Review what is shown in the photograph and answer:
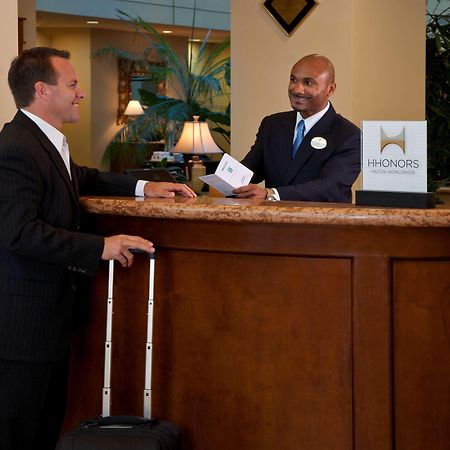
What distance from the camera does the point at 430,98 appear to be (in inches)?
303

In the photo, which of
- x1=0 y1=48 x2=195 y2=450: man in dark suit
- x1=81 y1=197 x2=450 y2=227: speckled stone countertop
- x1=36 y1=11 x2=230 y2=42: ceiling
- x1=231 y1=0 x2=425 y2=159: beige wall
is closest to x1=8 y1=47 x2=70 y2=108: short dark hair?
x1=0 y1=48 x2=195 y2=450: man in dark suit

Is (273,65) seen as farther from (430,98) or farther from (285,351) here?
(285,351)

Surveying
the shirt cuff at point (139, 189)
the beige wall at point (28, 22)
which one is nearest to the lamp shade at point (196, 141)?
the beige wall at point (28, 22)

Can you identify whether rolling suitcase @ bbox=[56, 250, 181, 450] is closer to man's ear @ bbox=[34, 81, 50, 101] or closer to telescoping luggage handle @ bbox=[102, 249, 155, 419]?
telescoping luggage handle @ bbox=[102, 249, 155, 419]

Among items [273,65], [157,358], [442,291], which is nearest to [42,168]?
[157,358]

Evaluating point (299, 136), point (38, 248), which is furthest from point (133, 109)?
point (38, 248)

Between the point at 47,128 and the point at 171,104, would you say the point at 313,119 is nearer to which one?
the point at 47,128

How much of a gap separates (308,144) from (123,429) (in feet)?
5.93

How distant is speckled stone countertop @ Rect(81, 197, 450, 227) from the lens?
2.88 meters

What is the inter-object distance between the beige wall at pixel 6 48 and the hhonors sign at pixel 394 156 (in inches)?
67.0

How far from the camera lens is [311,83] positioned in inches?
170

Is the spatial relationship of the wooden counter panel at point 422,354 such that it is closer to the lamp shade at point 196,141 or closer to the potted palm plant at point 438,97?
the potted palm plant at point 438,97

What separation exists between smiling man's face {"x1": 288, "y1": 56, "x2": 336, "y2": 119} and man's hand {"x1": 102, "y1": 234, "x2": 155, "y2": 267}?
1491 millimetres

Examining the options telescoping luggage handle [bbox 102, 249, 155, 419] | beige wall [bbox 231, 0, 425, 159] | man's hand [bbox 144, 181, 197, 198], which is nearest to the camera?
telescoping luggage handle [bbox 102, 249, 155, 419]
